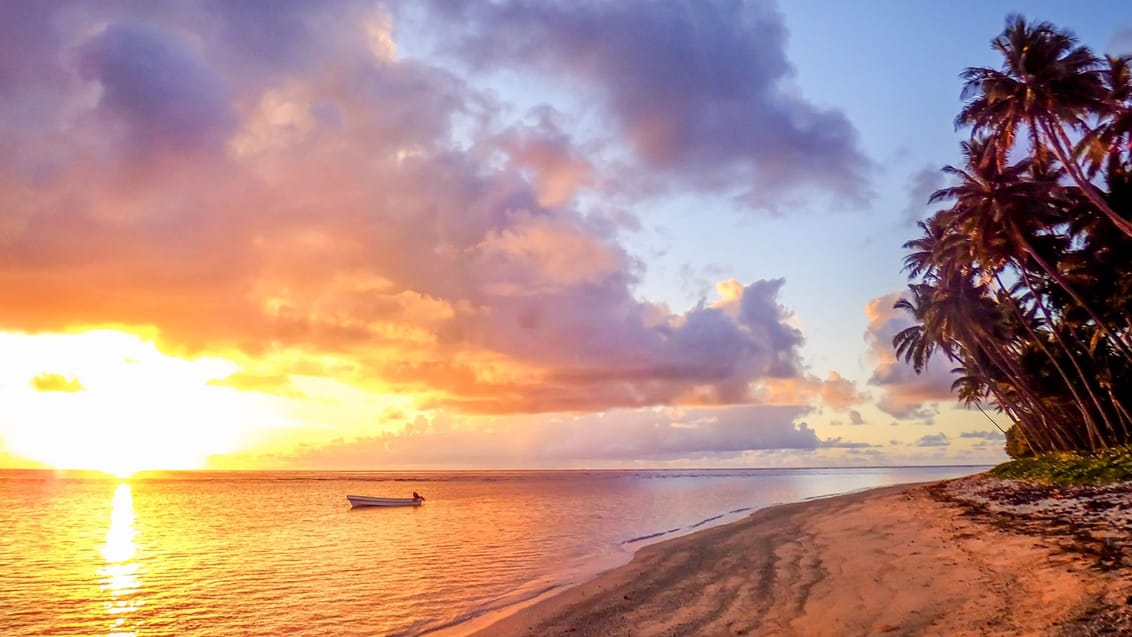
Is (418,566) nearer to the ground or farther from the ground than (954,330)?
nearer to the ground

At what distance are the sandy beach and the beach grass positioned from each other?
2.21 meters

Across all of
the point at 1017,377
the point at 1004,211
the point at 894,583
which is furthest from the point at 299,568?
the point at 1017,377

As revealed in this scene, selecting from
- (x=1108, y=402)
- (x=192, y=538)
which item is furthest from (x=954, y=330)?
(x=192, y=538)

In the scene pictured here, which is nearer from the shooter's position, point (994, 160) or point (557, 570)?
point (557, 570)

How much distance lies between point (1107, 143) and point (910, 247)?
24.3 m

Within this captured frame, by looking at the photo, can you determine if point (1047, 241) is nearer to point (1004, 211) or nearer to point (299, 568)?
point (1004, 211)

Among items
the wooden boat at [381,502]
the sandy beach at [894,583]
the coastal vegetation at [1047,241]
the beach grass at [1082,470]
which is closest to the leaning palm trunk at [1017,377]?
the coastal vegetation at [1047,241]

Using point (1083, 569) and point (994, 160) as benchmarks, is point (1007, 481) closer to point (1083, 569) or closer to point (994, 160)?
point (994, 160)

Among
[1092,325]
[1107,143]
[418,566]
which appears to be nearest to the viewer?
[418,566]

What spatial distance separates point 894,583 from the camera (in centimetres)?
1381

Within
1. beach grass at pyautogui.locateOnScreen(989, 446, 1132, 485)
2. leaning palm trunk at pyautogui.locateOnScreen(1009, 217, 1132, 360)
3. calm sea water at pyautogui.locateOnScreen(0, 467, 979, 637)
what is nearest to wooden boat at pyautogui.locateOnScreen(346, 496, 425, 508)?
calm sea water at pyautogui.locateOnScreen(0, 467, 979, 637)

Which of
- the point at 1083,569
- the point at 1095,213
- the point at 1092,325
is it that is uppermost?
the point at 1095,213

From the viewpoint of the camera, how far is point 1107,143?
28.4 metres

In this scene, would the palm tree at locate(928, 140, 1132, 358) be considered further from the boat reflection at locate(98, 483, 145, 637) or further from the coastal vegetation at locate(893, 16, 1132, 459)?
the boat reflection at locate(98, 483, 145, 637)
